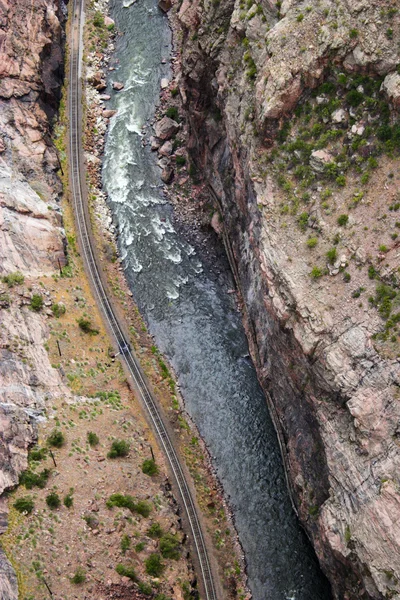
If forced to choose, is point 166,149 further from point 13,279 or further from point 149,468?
point 149,468

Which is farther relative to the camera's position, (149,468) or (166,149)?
(166,149)

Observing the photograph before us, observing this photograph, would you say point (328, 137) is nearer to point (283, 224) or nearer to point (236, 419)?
point (283, 224)

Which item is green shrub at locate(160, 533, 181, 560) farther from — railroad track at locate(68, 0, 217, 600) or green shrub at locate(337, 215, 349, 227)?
green shrub at locate(337, 215, 349, 227)

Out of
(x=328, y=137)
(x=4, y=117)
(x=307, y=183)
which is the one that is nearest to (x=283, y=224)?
(x=307, y=183)

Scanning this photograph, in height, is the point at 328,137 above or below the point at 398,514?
above

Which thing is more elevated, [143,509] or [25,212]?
[25,212]

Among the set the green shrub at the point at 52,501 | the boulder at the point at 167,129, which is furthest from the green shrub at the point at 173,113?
the green shrub at the point at 52,501

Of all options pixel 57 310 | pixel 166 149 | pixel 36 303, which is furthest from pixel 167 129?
pixel 36 303
